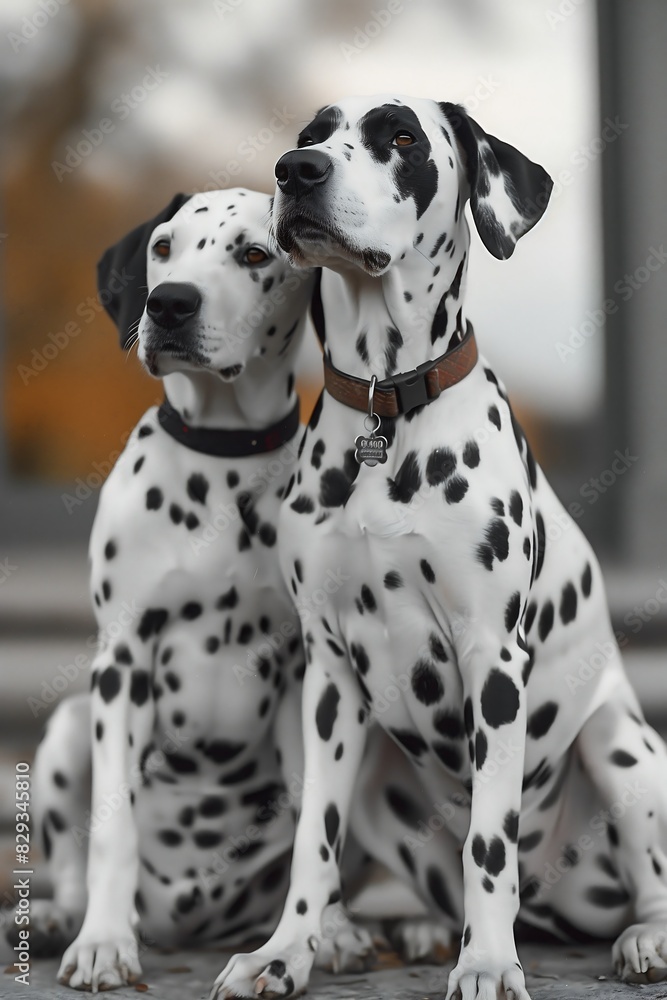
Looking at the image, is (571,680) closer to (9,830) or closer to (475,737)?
(475,737)

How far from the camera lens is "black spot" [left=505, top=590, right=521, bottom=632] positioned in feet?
7.77

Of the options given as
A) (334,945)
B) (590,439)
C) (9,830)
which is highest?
(590,439)

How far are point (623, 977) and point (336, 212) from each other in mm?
1697

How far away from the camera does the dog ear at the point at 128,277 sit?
9.47ft

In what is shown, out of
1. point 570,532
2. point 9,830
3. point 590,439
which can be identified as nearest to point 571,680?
point 570,532

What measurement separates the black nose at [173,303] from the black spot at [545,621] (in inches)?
40.1

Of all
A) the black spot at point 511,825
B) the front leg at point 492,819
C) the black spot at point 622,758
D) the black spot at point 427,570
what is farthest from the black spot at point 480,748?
the black spot at point 622,758

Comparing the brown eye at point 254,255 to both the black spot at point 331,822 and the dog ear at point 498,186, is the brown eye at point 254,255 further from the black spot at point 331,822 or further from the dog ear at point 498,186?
the black spot at point 331,822

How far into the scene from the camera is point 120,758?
104 inches

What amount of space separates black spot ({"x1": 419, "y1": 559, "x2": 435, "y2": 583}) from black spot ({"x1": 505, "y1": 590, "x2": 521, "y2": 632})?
0.16 m

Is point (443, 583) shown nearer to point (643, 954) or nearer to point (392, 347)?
point (392, 347)

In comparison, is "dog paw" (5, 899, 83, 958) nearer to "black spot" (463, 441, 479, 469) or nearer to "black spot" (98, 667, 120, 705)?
"black spot" (98, 667, 120, 705)

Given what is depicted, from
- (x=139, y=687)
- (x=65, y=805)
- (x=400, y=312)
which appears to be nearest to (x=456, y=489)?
(x=400, y=312)

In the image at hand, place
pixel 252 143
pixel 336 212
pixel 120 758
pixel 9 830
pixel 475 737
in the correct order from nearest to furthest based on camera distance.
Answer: pixel 336 212, pixel 475 737, pixel 120 758, pixel 9 830, pixel 252 143
